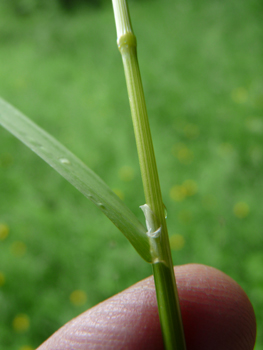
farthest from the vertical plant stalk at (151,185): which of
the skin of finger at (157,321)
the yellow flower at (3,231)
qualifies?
the yellow flower at (3,231)

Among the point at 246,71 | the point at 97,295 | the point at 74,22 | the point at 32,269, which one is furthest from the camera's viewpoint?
the point at 74,22

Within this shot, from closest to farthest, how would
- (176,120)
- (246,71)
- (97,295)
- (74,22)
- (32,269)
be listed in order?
1. (97,295)
2. (32,269)
3. (176,120)
4. (246,71)
5. (74,22)

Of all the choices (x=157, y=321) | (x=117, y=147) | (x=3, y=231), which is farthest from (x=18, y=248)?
(x=157, y=321)

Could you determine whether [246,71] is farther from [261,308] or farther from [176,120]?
[261,308]

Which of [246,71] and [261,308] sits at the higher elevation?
[246,71]

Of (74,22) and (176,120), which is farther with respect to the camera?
(74,22)

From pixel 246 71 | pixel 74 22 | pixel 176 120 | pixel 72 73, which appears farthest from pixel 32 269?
pixel 74 22

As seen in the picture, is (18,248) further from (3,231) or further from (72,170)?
(72,170)
